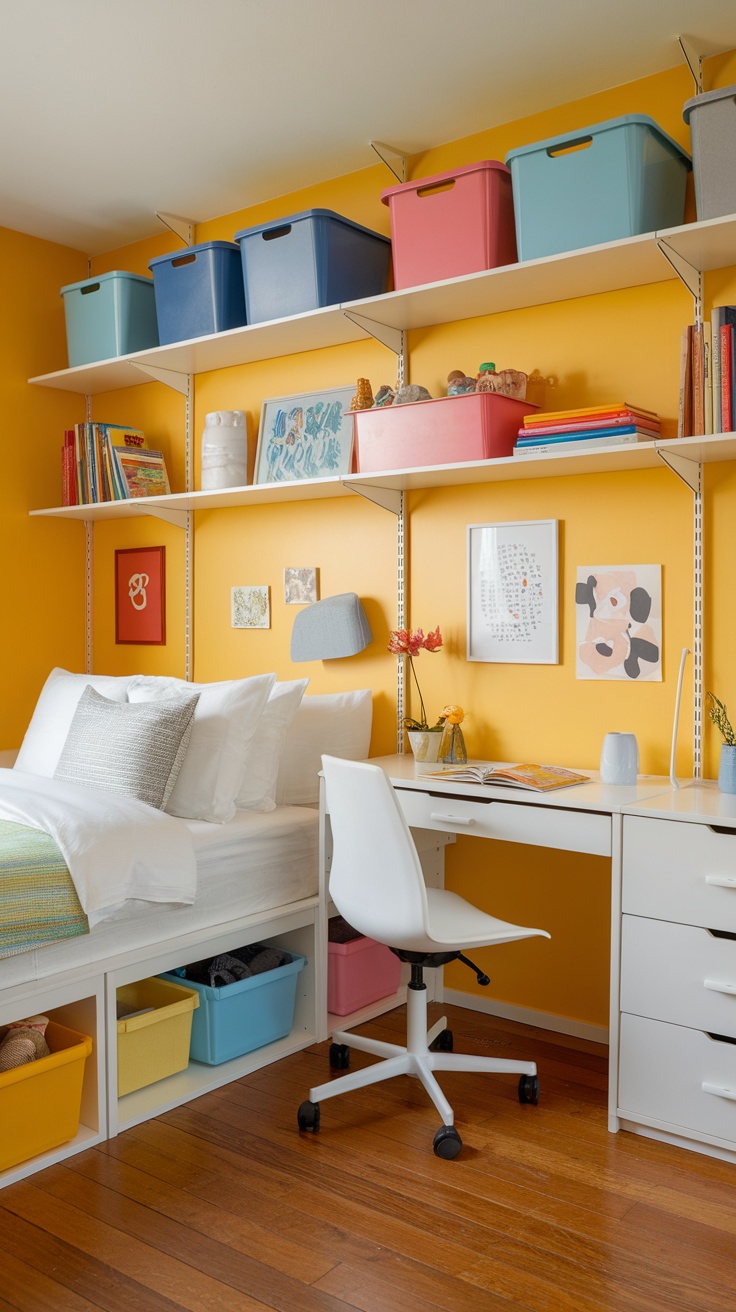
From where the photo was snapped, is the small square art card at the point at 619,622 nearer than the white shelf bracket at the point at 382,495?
Yes

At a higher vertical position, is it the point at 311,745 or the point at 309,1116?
the point at 311,745

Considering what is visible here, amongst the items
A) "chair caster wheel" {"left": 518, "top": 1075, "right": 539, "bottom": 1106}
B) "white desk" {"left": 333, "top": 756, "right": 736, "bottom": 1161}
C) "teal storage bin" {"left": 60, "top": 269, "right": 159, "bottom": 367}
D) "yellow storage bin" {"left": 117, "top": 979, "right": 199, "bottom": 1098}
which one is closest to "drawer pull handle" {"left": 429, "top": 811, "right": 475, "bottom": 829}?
"white desk" {"left": 333, "top": 756, "right": 736, "bottom": 1161}

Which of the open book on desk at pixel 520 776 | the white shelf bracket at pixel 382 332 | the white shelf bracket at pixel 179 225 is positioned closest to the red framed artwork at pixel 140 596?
the white shelf bracket at pixel 179 225

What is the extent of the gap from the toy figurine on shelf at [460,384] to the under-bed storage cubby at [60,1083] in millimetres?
1771

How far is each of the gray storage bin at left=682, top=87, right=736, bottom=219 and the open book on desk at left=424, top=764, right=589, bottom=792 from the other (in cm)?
137

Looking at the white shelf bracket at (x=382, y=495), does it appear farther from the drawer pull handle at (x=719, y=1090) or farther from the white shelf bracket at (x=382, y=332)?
the drawer pull handle at (x=719, y=1090)

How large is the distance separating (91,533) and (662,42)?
8.71 ft

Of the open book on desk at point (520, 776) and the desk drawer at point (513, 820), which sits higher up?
the open book on desk at point (520, 776)

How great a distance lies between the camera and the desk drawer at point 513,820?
93.3 inches

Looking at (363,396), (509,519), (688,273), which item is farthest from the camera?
(363,396)

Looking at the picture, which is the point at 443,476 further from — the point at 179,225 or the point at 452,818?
the point at 179,225

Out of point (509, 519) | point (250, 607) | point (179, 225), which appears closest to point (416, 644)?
point (509, 519)

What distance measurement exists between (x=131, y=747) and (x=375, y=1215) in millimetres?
1268

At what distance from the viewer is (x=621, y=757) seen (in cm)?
259
